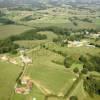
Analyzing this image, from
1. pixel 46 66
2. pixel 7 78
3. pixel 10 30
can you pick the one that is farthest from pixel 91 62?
pixel 10 30

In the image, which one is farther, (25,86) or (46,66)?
(46,66)

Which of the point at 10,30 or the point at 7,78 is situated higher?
the point at 7,78

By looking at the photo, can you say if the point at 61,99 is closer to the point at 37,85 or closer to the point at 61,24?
the point at 37,85

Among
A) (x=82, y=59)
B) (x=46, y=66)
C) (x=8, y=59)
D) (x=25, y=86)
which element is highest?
(x=25, y=86)

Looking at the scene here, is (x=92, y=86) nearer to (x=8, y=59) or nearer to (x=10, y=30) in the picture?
(x=8, y=59)

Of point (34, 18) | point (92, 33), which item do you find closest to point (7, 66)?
point (92, 33)

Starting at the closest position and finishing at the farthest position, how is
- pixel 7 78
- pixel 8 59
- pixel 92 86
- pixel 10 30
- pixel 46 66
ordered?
1. pixel 92 86
2. pixel 7 78
3. pixel 46 66
4. pixel 8 59
5. pixel 10 30
